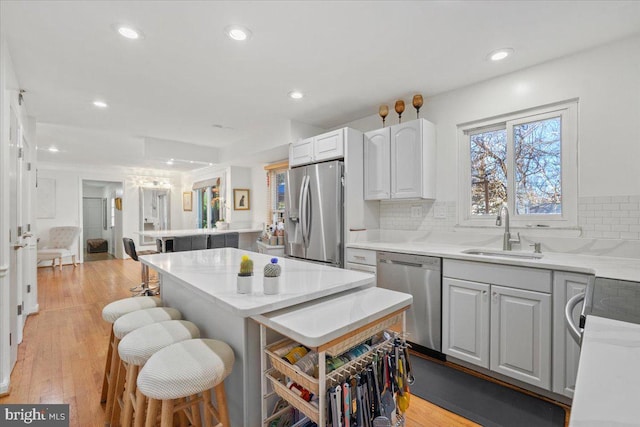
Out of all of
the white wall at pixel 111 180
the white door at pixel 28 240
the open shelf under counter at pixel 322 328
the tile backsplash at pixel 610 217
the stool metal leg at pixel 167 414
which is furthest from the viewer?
the white wall at pixel 111 180

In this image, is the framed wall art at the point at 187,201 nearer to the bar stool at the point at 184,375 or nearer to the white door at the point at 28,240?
the white door at the point at 28,240

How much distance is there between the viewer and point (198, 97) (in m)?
3.14

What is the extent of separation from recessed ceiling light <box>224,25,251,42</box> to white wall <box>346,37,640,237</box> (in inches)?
84.7

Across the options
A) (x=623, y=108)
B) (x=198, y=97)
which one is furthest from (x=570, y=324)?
(x=198, y=97)

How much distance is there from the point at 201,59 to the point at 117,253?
290 inches

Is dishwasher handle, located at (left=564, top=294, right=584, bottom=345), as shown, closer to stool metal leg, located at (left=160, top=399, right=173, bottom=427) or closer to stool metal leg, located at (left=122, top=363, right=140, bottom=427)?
stool metal leg, located at (left=160, top=399, right=173, bottom=427)

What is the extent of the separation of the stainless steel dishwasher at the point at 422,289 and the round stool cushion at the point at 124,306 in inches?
74.0

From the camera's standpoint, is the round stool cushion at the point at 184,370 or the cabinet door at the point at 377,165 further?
the cabinet door at the point at 377,165

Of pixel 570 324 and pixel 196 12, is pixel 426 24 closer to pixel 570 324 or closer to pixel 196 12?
pixel 196 12

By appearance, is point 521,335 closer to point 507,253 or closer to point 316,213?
point 507,253

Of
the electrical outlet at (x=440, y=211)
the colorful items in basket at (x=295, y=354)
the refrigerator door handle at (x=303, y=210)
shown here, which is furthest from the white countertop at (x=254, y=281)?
the electrical outlet at (x=440, y=211)

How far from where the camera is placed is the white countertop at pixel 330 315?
100 centimetres

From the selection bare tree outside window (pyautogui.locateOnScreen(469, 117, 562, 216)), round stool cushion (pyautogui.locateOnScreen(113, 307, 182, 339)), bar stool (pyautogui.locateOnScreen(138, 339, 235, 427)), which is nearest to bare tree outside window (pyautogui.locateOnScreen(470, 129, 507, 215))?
bare tree outside window (pyautogui.locateOnScreen(469, 117, 562, 216))

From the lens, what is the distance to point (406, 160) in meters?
3.01
